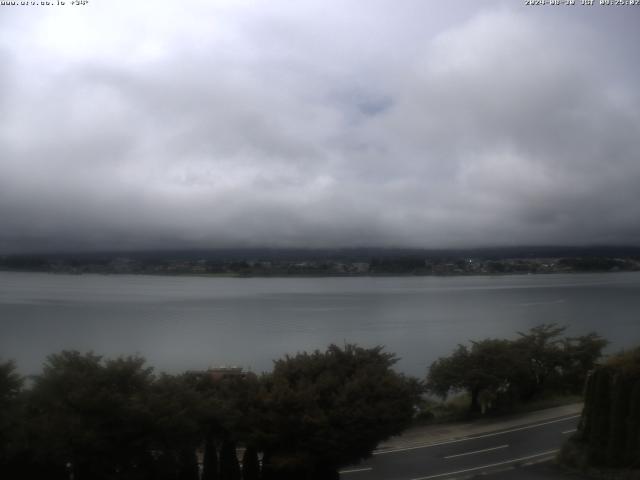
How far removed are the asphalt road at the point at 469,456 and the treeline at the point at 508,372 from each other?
4.46 metres

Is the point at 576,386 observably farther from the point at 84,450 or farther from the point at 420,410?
the point at 84,450

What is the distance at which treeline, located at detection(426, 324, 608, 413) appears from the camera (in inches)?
1025

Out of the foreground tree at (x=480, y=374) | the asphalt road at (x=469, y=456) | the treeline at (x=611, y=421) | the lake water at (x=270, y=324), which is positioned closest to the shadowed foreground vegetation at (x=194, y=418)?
the asphalt road at (x=469, y=456)

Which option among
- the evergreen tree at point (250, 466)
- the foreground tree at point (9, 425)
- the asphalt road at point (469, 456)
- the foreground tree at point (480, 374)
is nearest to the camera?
the foreground tree at point (9, 425)

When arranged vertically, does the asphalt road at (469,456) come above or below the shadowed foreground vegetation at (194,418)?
below

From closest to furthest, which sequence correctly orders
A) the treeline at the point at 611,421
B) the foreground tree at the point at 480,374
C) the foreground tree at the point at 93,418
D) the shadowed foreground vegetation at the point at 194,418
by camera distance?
1. the foreground tree at the point at 93,418
2. the shadowed foreground vegetation at the point at 194,418
3. the treeline at the point at 611,421
4. the foreground tree at the point at 480,374

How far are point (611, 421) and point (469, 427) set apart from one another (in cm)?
749

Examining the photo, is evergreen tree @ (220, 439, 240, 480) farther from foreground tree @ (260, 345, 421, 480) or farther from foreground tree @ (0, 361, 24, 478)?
foreground tree @ (0, 361, 24, 478)

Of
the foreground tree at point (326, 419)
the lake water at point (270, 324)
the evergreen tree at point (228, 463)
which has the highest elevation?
the foreground tree at point (326, 419)

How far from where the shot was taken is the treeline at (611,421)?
14922mm

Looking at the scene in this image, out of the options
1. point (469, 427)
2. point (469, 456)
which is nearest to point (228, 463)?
point (469, 456)

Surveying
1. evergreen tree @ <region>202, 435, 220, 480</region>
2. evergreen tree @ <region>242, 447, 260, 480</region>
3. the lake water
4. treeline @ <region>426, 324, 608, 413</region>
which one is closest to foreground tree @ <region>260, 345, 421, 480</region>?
evergreen tree @ <region>242, 447, 260, 480</region>

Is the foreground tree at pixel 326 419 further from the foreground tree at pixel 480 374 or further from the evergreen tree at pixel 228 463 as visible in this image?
the foreground tree at pixel 480 374

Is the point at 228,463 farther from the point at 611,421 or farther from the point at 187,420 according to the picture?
the point at 611,421
